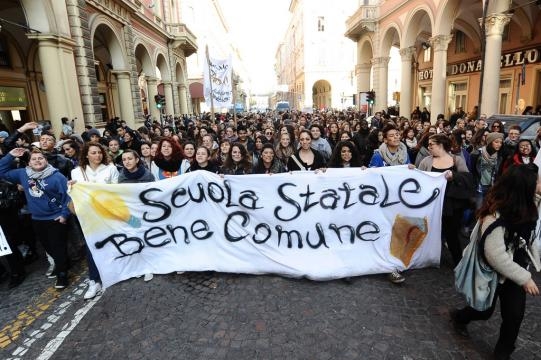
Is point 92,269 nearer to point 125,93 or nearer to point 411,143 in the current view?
point 411,143

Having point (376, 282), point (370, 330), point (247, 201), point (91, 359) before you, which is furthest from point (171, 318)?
point (376, 282)

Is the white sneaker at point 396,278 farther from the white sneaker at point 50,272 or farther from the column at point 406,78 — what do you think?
the column at point 406,78

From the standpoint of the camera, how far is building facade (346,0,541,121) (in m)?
12.7

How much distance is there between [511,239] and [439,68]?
50.2 feet

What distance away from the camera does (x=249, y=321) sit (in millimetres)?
3281

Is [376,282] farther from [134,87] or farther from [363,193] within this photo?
[134,87]

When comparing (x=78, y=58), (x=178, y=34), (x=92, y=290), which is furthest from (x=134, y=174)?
(x=178, y=34)

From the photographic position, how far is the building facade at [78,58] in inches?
420

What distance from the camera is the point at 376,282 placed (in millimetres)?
3896

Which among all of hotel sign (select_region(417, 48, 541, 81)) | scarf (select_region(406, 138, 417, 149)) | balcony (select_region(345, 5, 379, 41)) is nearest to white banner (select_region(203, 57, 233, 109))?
scarf (select_region(406, 138, 417, 149))

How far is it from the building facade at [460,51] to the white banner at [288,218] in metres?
11.0

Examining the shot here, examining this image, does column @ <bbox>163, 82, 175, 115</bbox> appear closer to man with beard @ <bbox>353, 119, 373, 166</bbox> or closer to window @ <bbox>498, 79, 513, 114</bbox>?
man with beard @ <bbox>353, 119, 373, 166</bbox>

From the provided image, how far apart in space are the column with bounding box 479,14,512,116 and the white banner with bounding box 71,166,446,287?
434 inches

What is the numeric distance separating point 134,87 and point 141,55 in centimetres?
407
